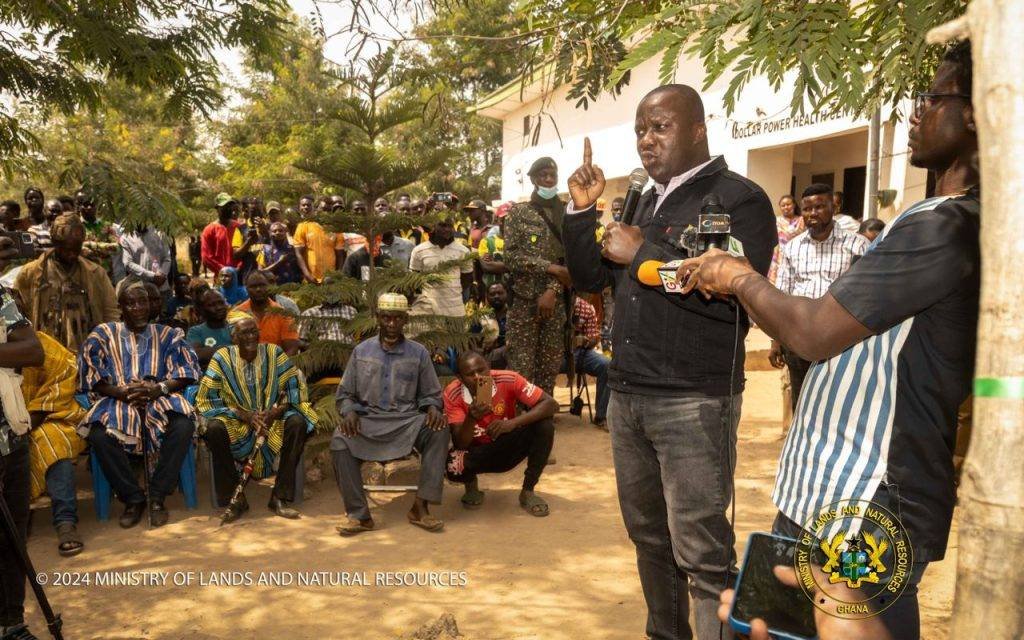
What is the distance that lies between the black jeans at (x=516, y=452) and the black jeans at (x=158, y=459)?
6.00ft

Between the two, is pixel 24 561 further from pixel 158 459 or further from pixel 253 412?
pixel 253 412

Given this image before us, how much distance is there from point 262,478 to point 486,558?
80.4 inches

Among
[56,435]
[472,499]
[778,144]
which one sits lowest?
[472,499]

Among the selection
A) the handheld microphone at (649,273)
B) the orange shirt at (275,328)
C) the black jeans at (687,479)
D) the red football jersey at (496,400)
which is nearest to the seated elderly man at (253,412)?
the orange shirt at (275,328)

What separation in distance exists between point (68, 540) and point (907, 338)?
4778mm

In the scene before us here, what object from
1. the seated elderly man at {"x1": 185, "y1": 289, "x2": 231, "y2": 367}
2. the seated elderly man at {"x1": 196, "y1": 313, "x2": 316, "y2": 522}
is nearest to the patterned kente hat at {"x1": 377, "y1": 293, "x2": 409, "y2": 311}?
the seated elderly man at {"x1": 196, "y1": 313, "x2": 316, "y2": 522}

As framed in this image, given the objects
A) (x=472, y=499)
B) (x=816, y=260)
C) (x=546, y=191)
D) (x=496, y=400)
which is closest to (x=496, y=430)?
(x=496, y=400)

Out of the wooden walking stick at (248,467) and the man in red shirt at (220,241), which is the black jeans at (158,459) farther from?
the man in red shirt at (220,241)

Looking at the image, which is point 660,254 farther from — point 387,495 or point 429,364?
point 387,495

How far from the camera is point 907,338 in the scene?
5.25ft

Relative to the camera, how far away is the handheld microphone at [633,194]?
9.39 ft

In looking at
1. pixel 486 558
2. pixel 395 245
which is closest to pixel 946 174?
pixel 486 558

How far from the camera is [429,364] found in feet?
18.1

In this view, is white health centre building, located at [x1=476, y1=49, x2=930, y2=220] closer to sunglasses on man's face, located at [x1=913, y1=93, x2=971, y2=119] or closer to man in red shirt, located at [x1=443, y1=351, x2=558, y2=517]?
man in red shirt, located at [x1=443, y1=351, x2=558, y2=517]
